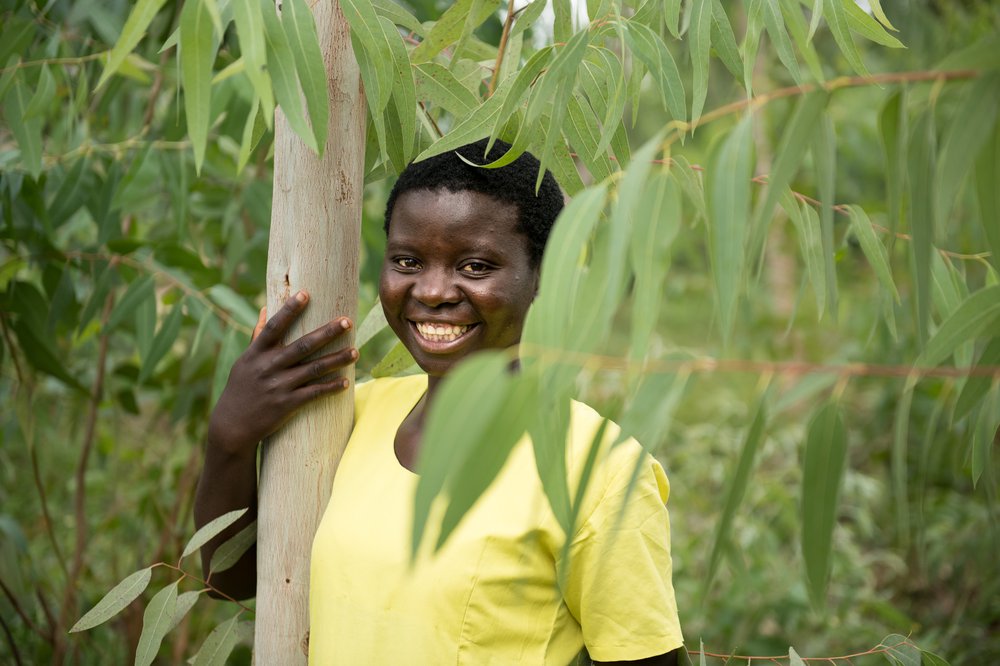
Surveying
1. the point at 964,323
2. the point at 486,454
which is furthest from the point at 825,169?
the point at 486,454

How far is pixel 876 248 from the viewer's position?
1.06 m

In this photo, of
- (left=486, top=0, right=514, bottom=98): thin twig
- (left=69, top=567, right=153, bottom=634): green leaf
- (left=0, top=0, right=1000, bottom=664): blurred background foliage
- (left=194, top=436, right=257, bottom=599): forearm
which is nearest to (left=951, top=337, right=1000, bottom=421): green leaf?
(left=0, top=0, right=1000, bottom=664): blurred background foliage

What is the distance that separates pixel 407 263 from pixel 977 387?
1.81 feet

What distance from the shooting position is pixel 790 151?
62cm

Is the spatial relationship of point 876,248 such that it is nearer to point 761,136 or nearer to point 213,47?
point 213,47

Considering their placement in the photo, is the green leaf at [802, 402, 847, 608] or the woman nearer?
the green leaf at [802, 402, 847, 608]

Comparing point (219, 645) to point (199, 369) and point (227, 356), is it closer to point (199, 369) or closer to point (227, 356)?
point (227, 356)

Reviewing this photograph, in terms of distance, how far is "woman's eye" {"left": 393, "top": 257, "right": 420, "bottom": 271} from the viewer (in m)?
1.02

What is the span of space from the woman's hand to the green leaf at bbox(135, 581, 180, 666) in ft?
0.61

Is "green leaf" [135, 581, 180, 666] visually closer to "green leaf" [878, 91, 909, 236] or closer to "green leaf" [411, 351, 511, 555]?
"green leaf" [411, 351, 511, 555]

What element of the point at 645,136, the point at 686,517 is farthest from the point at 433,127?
the point at 645,136

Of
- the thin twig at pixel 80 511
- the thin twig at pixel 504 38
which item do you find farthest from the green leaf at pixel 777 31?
the thin twig at pixel 80 511

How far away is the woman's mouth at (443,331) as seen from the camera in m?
1.00

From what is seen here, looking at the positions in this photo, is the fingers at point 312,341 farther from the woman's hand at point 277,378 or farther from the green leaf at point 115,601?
the green leaf at point 115,601
